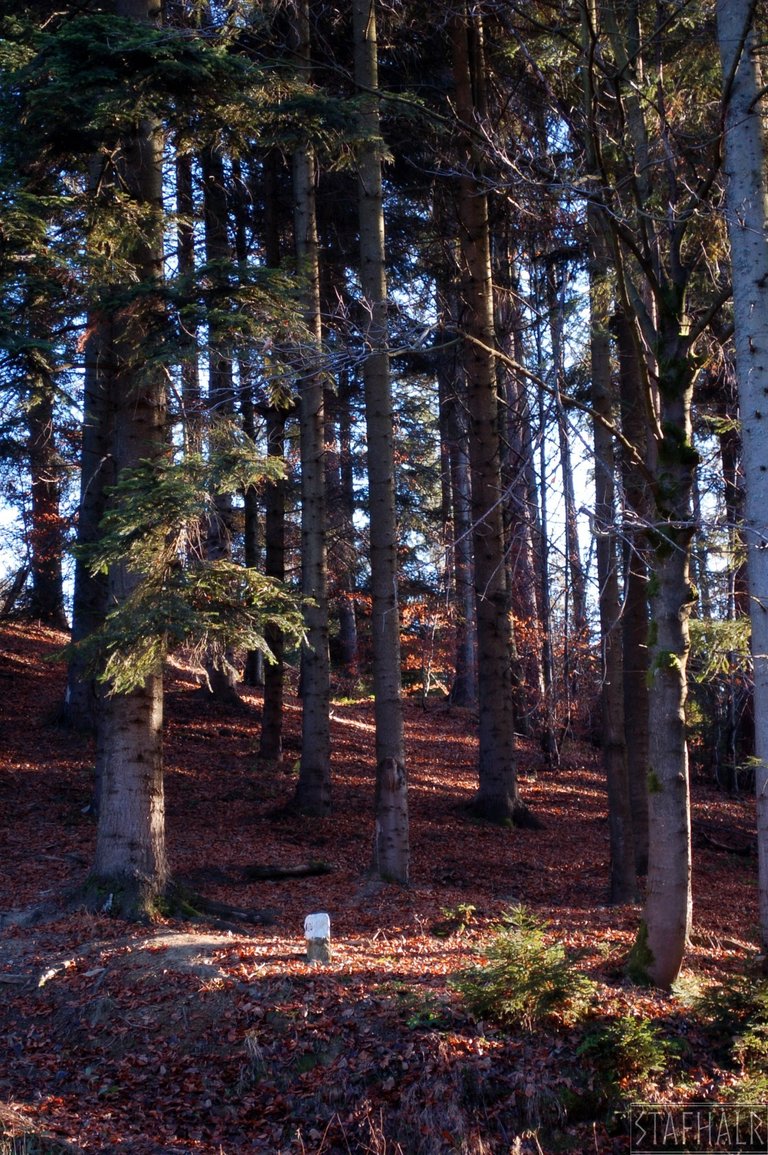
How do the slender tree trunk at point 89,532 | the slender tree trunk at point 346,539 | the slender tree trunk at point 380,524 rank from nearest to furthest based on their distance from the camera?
the slender tree trunk at point 380,524
the slender tree trunk at point 89,532
the slender tree trunk at point 346,539

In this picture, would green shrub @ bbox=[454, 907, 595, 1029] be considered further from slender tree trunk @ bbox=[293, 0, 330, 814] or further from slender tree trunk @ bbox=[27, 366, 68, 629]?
slender tree trunk @ bbox=[27, 366, 68, 629]

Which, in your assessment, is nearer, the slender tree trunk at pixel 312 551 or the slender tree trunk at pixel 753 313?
the slender tree trunk at pixel 753 313

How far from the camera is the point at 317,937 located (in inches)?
300

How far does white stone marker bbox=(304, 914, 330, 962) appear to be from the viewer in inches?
300

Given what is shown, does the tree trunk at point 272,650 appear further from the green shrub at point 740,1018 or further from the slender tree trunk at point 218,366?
the green shrub at point 740,1018

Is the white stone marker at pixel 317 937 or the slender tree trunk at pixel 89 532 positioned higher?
the slender tree trunk at pixel 89 532

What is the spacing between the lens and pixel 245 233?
57.3 feet

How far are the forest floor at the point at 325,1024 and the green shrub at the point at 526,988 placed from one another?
3.5 inches

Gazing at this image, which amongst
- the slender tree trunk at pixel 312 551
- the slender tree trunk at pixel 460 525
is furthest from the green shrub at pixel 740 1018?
the slender tree trunk at pixel 460 525

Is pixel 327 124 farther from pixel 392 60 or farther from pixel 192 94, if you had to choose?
pixel 392 60

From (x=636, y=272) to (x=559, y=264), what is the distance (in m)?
2.92

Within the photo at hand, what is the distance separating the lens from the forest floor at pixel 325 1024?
5.93m

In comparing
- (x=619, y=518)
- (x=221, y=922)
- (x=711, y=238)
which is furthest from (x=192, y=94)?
(x=221, y=922)

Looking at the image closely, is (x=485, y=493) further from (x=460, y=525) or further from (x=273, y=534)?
(x=273, y=534)
